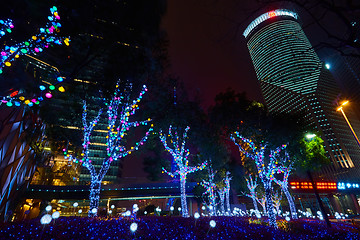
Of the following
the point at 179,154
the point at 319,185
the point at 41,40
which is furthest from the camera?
the point at 319,185

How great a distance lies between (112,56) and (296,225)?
14.0m

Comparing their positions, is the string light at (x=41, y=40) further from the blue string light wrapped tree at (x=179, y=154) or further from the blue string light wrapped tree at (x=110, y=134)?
the blue string light wrapped tree at (x=179, y=154)

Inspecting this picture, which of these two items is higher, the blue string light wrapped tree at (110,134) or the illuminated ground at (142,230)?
the blue string light wrapped tree at (110,134)

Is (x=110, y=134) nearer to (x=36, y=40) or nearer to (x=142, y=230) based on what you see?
(x=36, y=40)

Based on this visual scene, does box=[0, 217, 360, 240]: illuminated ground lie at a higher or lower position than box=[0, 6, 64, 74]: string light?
lower

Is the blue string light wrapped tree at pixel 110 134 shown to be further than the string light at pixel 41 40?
Yes

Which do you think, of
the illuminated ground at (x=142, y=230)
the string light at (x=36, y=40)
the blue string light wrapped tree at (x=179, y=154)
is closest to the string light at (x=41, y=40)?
the string light at (x=36, y=40)

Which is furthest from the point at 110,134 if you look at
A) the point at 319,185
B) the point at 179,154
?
the point at 319,185

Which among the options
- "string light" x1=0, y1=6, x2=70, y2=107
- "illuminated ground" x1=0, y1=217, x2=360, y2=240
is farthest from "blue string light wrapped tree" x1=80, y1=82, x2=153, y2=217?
"string light" x1=0, y1=6, x2=70, y2=107

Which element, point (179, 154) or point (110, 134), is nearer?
point (110, 134)

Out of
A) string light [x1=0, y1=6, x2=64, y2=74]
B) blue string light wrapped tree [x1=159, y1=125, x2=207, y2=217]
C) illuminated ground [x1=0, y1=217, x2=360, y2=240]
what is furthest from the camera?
blue string light wrapped tree [x1=159, y1=125, x2=207, y2=217]

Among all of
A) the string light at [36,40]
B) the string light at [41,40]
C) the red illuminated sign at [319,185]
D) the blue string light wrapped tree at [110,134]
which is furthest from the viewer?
the red illuminated sign at [319,185]

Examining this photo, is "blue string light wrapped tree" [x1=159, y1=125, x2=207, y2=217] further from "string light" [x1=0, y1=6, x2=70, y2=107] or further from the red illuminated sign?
the red illuminated sign

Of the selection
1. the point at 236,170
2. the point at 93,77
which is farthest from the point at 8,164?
the point at 236,170
